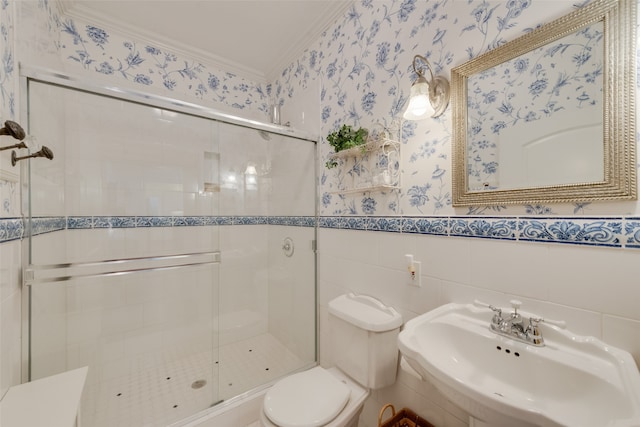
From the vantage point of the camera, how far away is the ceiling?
1.67 metres

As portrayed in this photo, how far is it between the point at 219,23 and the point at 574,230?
2.29 m

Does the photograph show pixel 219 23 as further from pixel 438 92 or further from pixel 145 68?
pixel 438 92

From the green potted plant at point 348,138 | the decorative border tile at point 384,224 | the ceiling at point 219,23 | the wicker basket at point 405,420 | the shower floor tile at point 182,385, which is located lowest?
the shower floor tile at point 182,385

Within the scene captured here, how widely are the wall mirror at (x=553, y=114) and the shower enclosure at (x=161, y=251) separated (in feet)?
3.69

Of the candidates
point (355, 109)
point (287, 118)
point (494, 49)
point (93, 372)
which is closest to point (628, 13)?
point (494, 49)

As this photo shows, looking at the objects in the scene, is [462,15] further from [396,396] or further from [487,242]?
[396,396]

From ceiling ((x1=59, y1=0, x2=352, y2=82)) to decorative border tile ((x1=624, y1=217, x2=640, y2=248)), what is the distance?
1.76 metres

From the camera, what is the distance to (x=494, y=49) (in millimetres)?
995

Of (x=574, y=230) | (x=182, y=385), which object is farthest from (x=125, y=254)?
(x=574, y=230)

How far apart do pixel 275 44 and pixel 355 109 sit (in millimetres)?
1017

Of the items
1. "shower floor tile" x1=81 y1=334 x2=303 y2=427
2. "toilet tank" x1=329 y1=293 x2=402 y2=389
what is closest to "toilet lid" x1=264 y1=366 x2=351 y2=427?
"toilet tank" x1=329 y1=293 x2=402 y2=389

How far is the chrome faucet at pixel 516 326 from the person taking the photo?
2.77 feet

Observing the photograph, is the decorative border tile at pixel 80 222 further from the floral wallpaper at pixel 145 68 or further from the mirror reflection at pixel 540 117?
the mirror reflection at pixel 540 117

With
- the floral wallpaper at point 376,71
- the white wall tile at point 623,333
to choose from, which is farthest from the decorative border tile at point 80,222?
the white wall tile at point 623,333
